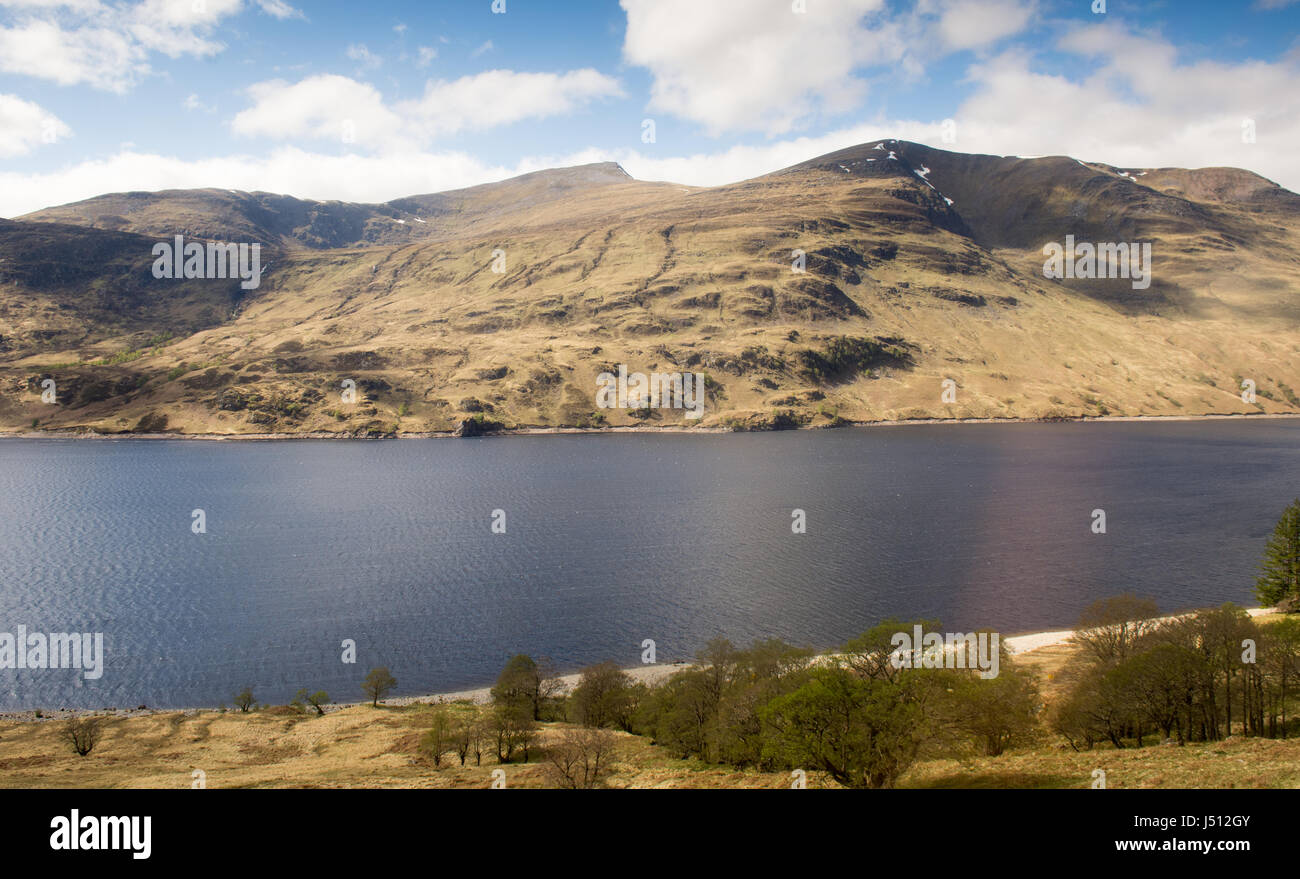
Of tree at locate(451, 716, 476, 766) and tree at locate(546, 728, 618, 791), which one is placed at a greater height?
tree at locate(546, 728, 618, 791)

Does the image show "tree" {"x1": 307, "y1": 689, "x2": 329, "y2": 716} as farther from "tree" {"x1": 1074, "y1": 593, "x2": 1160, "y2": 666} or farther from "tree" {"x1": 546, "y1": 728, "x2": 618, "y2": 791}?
"tree" {"x1": 1074, "y1": 593, "x2": 1160, "y2": 666}

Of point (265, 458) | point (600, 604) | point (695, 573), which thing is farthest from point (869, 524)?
point (265, 458)

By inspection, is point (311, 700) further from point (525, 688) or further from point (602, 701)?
point (602, 701)

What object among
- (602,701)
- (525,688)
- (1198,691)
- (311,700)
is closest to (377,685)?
(311,700)

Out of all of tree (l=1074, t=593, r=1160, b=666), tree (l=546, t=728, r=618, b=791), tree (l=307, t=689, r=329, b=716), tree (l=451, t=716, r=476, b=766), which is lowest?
tree (l=307, t=689, r=329, b=716)

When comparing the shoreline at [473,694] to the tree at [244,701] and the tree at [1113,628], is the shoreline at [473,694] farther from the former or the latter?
the tree at [1113,628]

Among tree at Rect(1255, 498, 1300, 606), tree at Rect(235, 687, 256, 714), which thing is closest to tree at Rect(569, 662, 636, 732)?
tree at Rect(235, 687, 256, 714)

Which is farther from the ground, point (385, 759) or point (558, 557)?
point (558, 557)

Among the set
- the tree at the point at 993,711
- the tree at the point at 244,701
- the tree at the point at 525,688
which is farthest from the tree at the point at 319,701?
the tree at the point at 993,711
